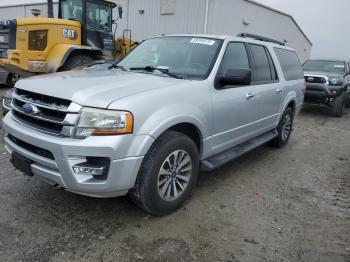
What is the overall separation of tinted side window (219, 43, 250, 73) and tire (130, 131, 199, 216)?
3.72 ft

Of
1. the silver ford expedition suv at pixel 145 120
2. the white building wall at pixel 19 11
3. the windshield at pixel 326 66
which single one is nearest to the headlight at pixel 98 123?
the silver ford expedition suv at pixel 145 120

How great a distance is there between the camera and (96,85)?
3.13 meters

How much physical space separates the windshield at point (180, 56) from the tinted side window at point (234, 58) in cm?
15

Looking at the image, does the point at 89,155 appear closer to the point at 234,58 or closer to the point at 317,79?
the point at 234,58

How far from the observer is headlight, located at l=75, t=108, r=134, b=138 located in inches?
110

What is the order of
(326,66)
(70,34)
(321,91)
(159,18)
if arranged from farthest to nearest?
(159,18) < (326,66) < (321,91) < (70,34)

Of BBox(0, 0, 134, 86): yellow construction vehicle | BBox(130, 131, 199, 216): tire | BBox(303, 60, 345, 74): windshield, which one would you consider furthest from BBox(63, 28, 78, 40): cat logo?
BBox(303, 60, 345, 74): windshield

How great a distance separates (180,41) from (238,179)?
1989 millimetres

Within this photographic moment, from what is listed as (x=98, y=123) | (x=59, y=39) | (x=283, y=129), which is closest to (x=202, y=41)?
(x=98, y=123)

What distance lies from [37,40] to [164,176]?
21.6ft

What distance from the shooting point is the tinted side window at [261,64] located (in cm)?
489

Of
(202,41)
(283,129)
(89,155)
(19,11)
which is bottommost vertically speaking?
(283,129)

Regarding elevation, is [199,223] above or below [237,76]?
below

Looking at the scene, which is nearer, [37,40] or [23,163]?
[23,163]
